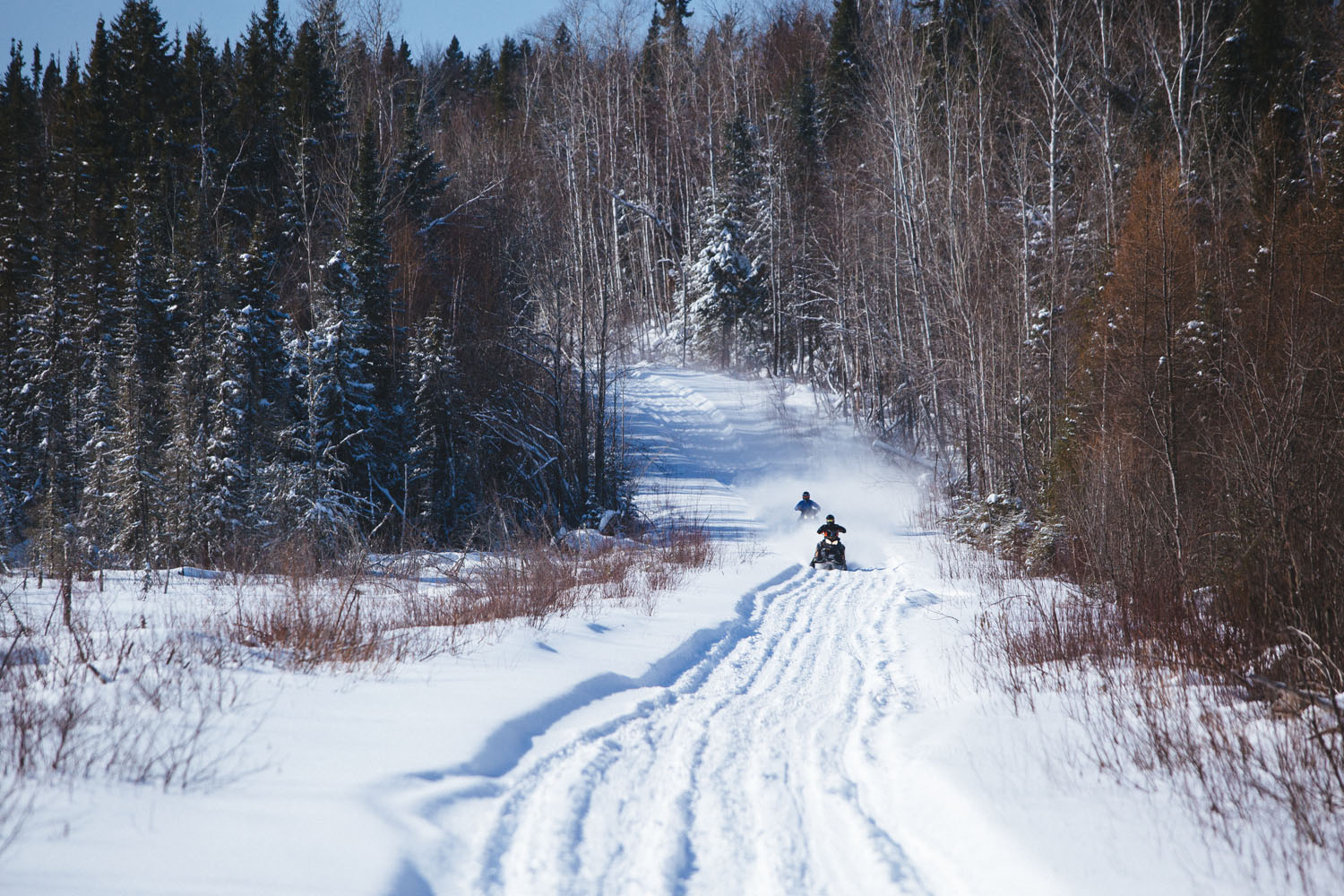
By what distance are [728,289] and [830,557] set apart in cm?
2469

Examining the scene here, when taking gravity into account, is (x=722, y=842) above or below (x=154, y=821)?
below

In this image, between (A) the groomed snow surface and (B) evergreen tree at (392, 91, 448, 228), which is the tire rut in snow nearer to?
(A) the groomed snow surface

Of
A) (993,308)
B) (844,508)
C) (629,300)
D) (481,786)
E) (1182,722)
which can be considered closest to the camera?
(481,786)

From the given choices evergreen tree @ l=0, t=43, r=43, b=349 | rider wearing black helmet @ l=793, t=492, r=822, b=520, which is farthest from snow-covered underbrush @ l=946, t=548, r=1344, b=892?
evergreen tree @ l=0, t=43, r=43, b=349

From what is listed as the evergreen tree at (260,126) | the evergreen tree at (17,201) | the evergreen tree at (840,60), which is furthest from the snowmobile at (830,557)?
the evergreen tree at (840,60)

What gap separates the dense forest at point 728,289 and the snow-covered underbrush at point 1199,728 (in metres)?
0.47

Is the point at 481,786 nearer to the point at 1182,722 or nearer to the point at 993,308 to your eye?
the point at 1182,722

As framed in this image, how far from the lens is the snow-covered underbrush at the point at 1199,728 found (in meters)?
3.08

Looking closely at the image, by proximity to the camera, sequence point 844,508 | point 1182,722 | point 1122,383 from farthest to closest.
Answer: point 844,508 → point 1122,383 → point 1182,722

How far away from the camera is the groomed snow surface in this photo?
Result: 9.44ft

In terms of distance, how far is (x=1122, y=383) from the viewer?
432 inches

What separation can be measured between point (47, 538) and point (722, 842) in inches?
604

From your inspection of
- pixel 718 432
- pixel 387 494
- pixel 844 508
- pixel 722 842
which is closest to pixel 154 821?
pixel 722 842

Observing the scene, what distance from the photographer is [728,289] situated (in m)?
37.9
